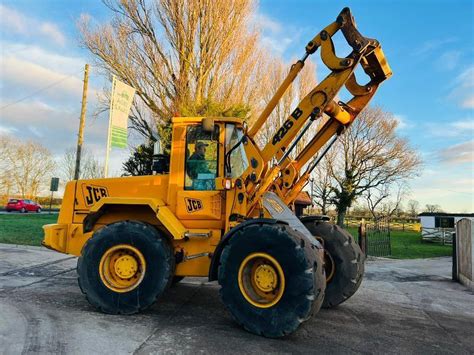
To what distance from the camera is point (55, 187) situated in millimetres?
26438

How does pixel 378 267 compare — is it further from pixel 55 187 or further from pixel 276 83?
pixel 55 187

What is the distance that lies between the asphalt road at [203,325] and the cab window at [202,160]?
6.12ft

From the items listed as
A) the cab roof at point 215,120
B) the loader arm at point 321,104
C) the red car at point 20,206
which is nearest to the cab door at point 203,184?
the cab roof at point 215,120

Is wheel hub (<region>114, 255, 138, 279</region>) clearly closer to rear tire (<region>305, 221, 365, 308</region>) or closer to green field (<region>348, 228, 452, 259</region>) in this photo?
rear tire (<region>305, 221, 365, 308</region>)

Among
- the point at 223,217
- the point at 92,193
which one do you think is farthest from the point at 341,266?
the point at 92,193

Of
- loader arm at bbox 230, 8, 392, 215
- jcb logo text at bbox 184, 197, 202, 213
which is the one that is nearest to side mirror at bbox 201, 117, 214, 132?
loader arm at bbox 230, 8, 392, 215

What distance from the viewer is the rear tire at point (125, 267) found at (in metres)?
5.46

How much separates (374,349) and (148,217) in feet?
11.8

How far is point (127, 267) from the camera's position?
5645mm

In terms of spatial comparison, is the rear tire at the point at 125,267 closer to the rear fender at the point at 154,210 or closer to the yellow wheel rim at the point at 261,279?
the rear fender at the point at 154,210

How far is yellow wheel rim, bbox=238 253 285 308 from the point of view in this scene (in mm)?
4773

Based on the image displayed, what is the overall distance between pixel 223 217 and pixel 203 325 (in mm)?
1478

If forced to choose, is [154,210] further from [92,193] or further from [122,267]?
[92,193]

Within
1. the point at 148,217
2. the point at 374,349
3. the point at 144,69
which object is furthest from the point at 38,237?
the point at 374,349
